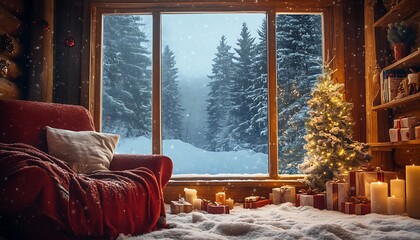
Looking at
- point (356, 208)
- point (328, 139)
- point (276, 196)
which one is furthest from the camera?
point (276, 196)

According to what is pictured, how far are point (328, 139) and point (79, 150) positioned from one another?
214 cm

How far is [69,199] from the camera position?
7.14ft

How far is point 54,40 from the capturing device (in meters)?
4.21

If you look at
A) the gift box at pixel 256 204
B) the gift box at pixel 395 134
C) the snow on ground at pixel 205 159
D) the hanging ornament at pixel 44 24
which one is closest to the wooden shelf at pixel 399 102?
the gift box at pixel 395 134

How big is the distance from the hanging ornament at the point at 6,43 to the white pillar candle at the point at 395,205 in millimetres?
3293

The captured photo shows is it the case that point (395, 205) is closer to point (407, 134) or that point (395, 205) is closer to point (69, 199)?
point (407, 134)

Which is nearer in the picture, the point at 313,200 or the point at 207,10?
the point at 313,200

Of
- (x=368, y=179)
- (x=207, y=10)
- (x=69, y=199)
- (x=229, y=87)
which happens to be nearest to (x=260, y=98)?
(x=229, y=87)

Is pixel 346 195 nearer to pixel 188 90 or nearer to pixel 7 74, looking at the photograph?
pixel 188 90

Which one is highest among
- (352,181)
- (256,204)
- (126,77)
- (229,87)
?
(126,77)

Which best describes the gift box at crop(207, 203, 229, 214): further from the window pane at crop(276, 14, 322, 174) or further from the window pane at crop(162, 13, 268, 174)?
the window pane at crop(276, 14, 322, 174)

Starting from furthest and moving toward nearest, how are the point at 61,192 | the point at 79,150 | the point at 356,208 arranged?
Answer: 1. the point at 356,208
2. the point at 79,150
3. the point at 61,192

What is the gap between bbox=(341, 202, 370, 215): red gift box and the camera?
128 inches

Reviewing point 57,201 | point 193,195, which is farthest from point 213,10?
point 57,201
